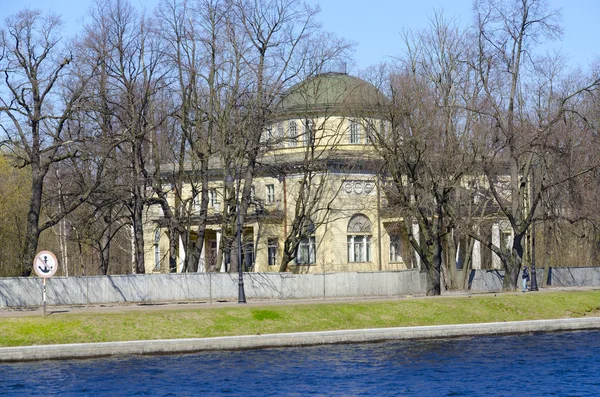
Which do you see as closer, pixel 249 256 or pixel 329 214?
pixel 329 214

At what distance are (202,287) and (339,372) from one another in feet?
65.7

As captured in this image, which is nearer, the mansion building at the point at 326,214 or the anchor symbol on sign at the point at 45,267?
the anchor symbol on sign at the point at 45,267

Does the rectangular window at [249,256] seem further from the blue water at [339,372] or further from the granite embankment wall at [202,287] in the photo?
the blue water at [339,372]

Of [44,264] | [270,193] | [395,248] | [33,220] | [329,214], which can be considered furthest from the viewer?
[270,193]

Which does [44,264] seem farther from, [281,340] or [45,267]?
[281,340]

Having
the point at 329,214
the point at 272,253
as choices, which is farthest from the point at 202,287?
the point at 272,253

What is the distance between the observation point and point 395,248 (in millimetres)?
65000

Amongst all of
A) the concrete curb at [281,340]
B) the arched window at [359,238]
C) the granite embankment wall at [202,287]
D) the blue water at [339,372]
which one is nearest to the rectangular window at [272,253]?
the arched window at [359,238]

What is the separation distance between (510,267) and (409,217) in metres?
6.28

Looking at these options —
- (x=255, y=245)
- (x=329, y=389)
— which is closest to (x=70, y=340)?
(x=329, y=389)

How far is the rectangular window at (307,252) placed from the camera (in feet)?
207

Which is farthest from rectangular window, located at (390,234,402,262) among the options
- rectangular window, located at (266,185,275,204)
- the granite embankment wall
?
the granite embankment wall

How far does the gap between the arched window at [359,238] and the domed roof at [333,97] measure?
8.31 metres

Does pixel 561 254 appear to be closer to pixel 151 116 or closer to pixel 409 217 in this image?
pixel 409 217
